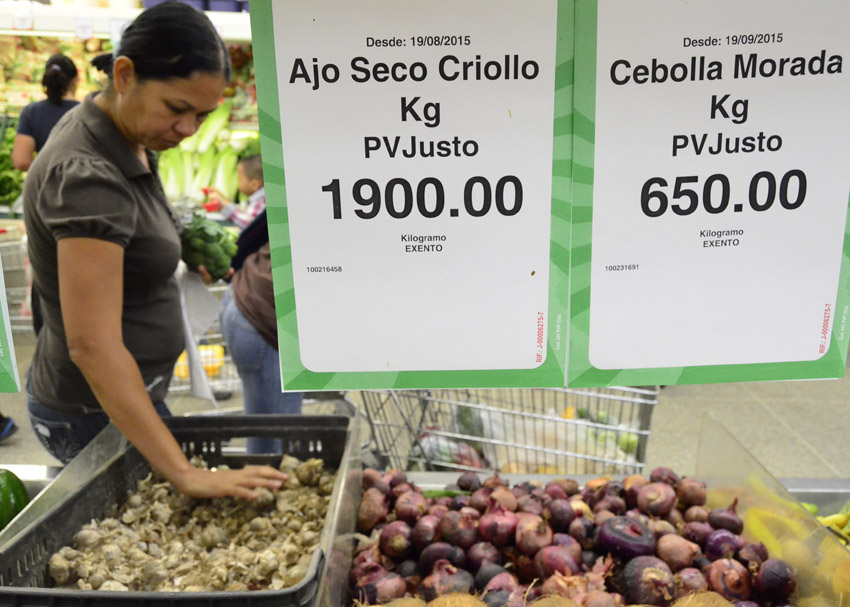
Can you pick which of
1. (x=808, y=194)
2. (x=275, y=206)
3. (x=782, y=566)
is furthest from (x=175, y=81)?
(x=782, y=566)

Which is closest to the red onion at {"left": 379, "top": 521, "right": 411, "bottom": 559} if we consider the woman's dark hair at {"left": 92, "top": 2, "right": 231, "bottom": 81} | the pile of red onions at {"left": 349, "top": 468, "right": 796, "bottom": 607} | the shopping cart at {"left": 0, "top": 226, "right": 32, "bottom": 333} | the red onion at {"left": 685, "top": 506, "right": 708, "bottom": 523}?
the pile of red onions at {"left": 349, "top": 468, "right": 796, "bottom": 607}

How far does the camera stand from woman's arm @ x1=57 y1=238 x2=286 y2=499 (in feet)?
4.27

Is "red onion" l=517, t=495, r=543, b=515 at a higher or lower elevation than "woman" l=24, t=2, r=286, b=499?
lower

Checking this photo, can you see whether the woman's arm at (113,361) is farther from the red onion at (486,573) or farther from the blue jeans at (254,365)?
the blue jeans at (254,365)

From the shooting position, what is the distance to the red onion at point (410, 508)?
1.31 metres

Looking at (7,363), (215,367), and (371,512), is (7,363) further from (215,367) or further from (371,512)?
(215,367)

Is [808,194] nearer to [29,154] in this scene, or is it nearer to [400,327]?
[400,327]

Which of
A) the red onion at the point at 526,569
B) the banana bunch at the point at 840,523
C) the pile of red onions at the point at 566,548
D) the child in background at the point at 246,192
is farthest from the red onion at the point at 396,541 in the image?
the child in background at the point at 246,192

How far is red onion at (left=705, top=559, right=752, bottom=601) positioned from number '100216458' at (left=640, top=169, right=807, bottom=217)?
26.1 inches

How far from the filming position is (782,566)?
1119mm

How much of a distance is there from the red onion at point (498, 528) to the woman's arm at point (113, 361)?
1.45 ft

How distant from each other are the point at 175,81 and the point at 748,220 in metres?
1.15

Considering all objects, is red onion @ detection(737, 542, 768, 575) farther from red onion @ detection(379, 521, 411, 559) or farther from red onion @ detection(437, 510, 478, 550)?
red onion @ detection(379, 521, 411, 559)

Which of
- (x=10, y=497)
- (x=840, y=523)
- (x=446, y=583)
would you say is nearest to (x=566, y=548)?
(x=446, y=583)
